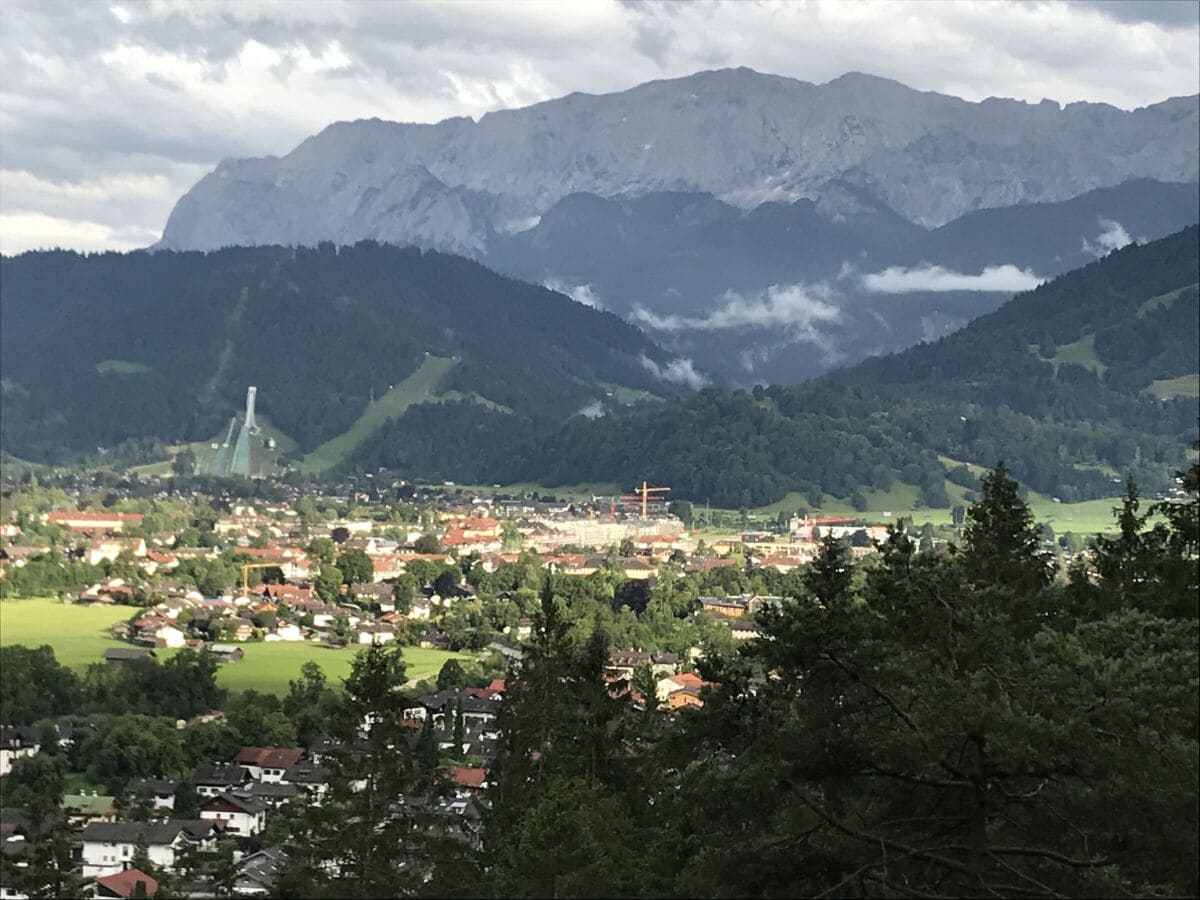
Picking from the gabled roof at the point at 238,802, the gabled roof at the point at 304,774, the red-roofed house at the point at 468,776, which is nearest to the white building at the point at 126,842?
the gabled roof at the point at 238,802

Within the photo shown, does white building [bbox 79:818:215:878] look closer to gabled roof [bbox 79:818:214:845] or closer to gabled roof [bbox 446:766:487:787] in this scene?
gabled roof [bbox 79:818:214:845]

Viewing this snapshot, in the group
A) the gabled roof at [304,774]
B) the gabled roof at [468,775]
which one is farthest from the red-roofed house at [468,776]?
the gabled roof at [304,774]

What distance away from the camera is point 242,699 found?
78688 millimetres

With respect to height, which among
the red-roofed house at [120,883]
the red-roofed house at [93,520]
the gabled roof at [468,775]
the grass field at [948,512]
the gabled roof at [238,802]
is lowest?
the red-roofed house at [120,883]

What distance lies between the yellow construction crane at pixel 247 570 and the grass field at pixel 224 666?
47.9ft

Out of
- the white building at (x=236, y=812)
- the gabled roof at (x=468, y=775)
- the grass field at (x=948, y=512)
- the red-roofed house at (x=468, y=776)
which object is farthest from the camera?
the grass field at (x=948, y=512)

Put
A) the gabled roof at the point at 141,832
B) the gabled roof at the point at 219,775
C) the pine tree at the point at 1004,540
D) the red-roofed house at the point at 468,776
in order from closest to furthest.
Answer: the pine tree at the point at 1004,540 < the gabled roof at the point at 141,832 < the red-roofed house at the point at 468,776 < the gabled roof at the point at 219,775

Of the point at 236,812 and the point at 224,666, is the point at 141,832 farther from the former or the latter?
the point at 224,666

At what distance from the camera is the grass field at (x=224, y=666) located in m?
89.2

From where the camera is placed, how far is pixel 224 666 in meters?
92.8

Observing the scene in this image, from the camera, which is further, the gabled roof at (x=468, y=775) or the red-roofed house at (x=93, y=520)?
the red-roofed house at (x=93, y=520)

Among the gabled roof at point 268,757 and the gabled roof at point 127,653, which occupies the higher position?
the gabled roof at point 127,653

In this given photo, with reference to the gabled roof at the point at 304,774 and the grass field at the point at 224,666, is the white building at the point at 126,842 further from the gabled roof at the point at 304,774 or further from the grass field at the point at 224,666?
the grass field at the point at 224,666

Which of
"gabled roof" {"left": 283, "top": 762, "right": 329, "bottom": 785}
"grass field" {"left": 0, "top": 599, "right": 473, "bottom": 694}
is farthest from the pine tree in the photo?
"grass field" {"left": 0, "top": 599, "right": 473, "bottom": 694}
